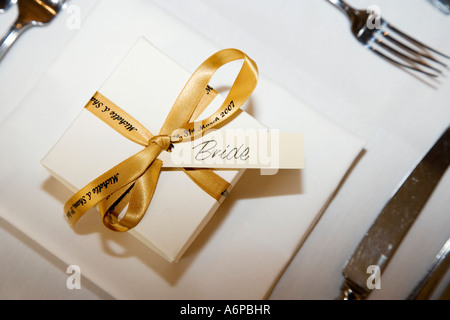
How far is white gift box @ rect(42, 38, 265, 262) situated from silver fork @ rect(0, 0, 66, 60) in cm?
28

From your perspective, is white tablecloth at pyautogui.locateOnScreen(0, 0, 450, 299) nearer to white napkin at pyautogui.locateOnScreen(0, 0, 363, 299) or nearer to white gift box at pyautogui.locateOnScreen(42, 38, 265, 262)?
white napkin at pyautogui.locateOnScreen(0, 0, 363, 299)

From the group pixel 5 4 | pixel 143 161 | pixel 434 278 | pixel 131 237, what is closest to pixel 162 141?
pixel 143 161

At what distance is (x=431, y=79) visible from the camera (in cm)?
72

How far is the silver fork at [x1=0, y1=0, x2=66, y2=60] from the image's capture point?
2.31ft

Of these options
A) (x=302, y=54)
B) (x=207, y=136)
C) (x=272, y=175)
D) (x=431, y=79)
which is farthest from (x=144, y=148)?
(x=431, y=79)

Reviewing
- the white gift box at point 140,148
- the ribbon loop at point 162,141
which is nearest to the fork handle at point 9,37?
the white gift box at point 140,148

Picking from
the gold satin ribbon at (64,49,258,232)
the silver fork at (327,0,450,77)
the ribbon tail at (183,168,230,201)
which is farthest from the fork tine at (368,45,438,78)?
the ribbon tail at (183,168,230,201)

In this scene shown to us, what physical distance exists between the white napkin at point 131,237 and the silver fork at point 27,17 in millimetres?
144

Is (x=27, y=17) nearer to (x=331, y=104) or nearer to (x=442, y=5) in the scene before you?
(x=331, y=104)

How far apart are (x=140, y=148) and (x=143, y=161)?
30mm

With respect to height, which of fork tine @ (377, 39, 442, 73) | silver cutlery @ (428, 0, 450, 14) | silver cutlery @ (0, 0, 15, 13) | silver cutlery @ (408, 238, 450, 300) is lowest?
silver cutlery @ (0, 0, 15, 13)

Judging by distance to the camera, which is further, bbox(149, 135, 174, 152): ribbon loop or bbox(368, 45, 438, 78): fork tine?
bbox(368, 45, 438, 78): fork tine

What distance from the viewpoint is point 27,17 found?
708mm

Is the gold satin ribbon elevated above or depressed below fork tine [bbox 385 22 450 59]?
below
